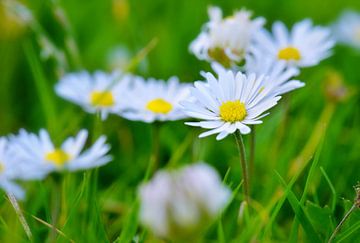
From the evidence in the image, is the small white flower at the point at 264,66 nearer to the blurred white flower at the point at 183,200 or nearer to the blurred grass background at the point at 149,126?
the blurred grass background at the point at 149,126

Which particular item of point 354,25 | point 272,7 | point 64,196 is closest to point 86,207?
point 64,196

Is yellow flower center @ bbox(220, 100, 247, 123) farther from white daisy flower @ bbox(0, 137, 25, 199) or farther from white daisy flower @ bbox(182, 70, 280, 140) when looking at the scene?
white daisy flower @ bbox(0, 137, 25, 199)

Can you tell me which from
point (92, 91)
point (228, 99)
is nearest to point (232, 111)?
point (228, 99)

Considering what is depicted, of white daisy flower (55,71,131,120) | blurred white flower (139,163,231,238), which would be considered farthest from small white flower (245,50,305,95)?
blurred white flower (139,163,231,238)

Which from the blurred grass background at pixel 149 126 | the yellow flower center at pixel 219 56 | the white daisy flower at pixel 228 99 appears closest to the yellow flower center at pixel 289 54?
the blurred grass background at pixel 149 126

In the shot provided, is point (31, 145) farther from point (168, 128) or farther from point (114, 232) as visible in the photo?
point (168, 128)
